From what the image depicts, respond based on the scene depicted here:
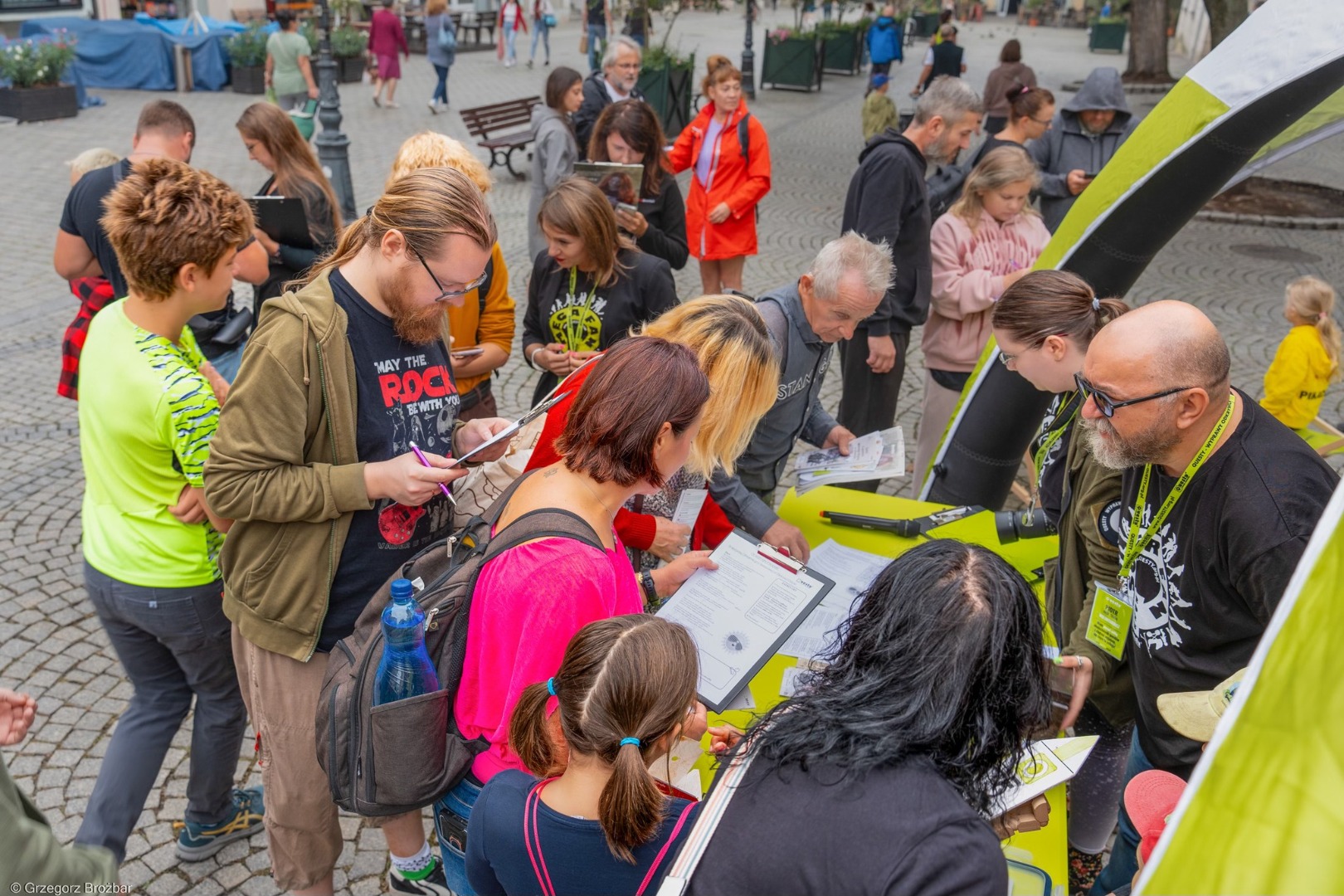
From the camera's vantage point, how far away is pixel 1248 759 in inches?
37.1

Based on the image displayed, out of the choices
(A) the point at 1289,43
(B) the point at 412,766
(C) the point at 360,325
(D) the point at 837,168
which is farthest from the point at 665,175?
(D) the point at 837,168

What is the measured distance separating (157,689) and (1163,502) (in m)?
2.73

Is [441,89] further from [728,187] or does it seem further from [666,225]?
[666,225]

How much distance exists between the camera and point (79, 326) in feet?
12.3

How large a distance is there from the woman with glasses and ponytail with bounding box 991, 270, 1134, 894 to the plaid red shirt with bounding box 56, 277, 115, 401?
331 centimetres

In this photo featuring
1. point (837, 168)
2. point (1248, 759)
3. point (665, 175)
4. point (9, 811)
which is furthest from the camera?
point (837, 168)

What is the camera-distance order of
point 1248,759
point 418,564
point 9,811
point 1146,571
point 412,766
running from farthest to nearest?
point 1146,571 < point 418,564 < point 412,766 < point 9,811 < point 1248,759

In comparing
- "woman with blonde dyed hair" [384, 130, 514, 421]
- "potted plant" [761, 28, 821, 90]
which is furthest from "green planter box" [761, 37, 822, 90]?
"woman with blonde dyed hair" [384, 130, 514, 421]

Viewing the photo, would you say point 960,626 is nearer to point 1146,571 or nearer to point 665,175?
point 1146,571

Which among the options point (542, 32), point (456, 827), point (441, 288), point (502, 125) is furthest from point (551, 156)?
point (542, 32)

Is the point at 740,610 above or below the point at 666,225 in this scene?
below

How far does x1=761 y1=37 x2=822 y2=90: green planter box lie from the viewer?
1973 cm

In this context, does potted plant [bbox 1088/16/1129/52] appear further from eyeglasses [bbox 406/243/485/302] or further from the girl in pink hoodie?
eyeglasses [bbox 406/243/485/302]

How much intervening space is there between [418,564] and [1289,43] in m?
3.04
